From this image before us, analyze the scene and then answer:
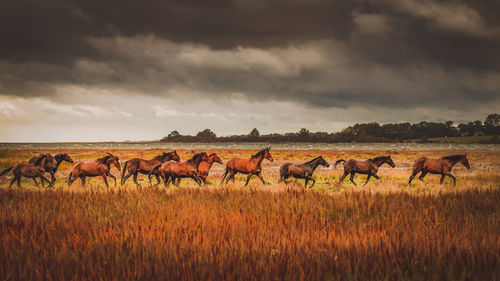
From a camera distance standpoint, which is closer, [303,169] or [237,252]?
[237,252]

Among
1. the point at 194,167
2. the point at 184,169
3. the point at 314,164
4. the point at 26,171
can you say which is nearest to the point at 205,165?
the point at 194,167

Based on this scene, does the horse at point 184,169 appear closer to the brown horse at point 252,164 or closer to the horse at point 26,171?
the brown horse at point 252,164

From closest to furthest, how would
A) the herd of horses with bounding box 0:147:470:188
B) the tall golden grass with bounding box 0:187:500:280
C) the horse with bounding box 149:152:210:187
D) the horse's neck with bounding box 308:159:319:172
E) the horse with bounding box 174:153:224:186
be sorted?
1. the tall golden grass with bounding box 0:187:500:280
2. the horse with bounding box 149:152:210:187
3. the herd of horses with bounding box 0:147:470:188
4. the horse with bounding box 174:153:224:186
5. the horse's neck with bounding box 308:159:319:172

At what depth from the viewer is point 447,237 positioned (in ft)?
13.2

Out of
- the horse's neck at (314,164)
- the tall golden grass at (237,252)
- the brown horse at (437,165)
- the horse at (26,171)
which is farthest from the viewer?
the horse's neck at (314,164)

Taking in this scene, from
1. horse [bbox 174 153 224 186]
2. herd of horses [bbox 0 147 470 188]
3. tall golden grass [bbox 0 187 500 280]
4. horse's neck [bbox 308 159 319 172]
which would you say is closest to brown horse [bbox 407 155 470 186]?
herd of horses [bbox 0 147 470 188]

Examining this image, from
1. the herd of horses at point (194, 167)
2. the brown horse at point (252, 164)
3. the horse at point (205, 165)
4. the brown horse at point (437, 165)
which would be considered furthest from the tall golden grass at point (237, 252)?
the brown horse at point (437, 165)

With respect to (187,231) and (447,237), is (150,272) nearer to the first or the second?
(187,231)

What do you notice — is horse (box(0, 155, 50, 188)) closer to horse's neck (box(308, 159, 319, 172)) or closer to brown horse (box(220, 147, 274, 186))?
brown horse (box(220, 147, 274, 186))

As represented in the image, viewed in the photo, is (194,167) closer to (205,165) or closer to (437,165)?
(205,165)

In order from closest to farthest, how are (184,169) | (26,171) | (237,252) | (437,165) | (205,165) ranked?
1. (237,252)
2. (184,169)
3. (205,165)
4. (26,171)
5. (437,165)

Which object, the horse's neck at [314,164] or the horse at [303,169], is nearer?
the horse at [303,169]

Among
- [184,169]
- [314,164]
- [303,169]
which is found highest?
[184,169]

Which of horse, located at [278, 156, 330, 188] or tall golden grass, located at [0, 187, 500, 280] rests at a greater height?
tall golden grass, located at [0, 187, 500, 280]
